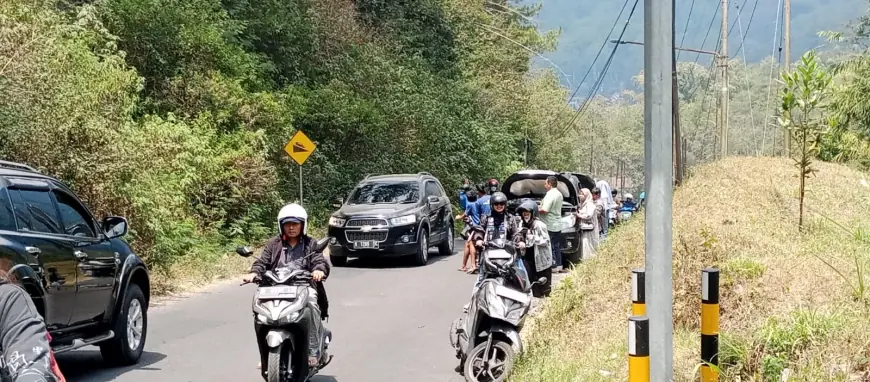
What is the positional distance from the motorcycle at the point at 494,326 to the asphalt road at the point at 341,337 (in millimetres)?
870

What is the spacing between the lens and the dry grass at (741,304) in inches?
248

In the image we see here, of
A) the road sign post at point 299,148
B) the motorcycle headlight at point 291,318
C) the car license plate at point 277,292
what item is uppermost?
the road sign post at point 299,148

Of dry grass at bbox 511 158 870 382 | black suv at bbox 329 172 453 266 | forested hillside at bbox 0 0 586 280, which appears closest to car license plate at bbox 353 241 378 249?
black suv at bbox 329 172 453 266

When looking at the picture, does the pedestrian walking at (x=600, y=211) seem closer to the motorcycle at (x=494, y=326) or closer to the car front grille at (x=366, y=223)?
the car front grille at (x=366, y=223)

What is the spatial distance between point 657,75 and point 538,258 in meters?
7.21

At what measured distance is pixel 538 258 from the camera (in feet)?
39.5

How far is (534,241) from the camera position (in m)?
11.7

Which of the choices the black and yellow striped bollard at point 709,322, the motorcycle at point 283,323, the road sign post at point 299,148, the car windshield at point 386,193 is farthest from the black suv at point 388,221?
the black and yellow striped bollard at point 709,322

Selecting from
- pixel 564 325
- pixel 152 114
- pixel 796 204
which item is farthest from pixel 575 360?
pixel 152 114

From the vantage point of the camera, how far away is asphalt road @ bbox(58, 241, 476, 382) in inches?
348

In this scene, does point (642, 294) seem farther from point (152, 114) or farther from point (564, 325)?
point (152, 114)

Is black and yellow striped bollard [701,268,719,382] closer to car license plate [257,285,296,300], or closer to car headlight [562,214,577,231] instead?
car license plate [257,285,296,300]

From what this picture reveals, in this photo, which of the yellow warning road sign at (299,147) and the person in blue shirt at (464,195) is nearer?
the yellow warning road sign at (299,147)

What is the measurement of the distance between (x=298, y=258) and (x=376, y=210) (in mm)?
11013
